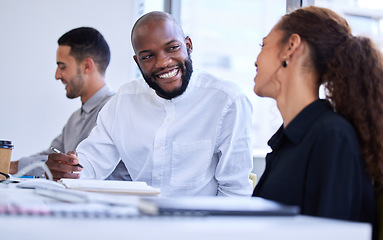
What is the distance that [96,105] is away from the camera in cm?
314

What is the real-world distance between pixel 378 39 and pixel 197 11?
8.58 m

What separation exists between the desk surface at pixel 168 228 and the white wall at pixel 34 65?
3.63 meters

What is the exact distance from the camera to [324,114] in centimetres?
120

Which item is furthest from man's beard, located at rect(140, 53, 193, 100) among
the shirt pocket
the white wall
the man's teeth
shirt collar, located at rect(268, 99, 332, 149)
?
the white wall

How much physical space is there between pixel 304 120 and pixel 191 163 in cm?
86

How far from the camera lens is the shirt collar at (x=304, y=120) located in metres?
1.21

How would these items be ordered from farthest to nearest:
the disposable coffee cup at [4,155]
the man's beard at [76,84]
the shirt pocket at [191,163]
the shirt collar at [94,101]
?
the man's beard at [76,84] → the shirt collar at [94,101] → the shirt pocket at [191,163] → the disposable coffee cup at [4,155]

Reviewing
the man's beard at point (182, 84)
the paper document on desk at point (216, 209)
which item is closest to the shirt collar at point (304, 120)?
the paper document on desk at point (216, 209)

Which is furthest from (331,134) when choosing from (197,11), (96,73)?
(197,11)

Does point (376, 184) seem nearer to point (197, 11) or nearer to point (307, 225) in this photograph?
point (307, 225)

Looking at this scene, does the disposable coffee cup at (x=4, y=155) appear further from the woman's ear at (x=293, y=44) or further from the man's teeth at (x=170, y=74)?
the woman's ear at (x=293, y=44)

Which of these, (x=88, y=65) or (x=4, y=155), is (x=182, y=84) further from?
(x=88, y=65)

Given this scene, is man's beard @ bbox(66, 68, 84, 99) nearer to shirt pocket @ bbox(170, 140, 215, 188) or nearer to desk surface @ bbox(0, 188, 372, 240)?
shirt pocket @ bbox(170, 140, 215, 188)

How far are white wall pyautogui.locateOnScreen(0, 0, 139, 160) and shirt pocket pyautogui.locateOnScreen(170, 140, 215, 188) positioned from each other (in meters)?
2.38
